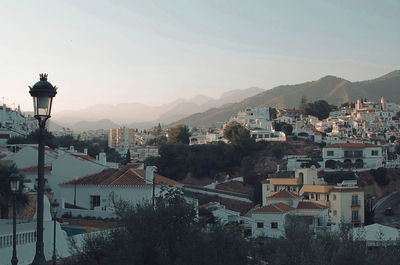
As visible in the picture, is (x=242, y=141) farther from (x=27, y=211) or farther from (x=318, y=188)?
(x=27, y=211)

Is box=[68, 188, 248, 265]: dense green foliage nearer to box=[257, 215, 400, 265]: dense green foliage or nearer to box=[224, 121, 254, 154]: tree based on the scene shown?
box=[257, 215, 400, 265]: dense green foliage

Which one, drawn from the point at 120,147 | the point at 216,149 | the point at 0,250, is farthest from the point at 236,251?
the point at 120,147

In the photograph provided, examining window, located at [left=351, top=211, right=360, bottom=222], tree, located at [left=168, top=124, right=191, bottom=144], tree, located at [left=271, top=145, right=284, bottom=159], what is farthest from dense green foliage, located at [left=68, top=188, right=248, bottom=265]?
tree, located at [left=168, top=124, right=191, bottom=144]

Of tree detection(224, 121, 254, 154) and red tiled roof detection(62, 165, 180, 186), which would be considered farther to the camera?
tree detection(224, 121, 254, 154)

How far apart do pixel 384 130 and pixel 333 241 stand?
85014 millimetres

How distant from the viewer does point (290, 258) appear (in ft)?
33.8

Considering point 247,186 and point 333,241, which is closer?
point 333,241

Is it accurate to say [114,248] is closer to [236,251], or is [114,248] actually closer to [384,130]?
[236,251]

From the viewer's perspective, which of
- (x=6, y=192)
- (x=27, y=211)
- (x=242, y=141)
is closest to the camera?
(x=6, y=192)

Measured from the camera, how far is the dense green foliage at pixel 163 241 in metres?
9.08

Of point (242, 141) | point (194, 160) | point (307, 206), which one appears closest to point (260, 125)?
point (242, 141)

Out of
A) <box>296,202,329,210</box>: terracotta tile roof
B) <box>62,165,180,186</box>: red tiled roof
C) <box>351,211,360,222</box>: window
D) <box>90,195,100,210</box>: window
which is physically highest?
<box>62,165,180,186</box>: red tiled roof

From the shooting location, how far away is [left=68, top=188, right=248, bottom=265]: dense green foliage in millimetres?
9081

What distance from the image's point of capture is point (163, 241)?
9766 millimetres
